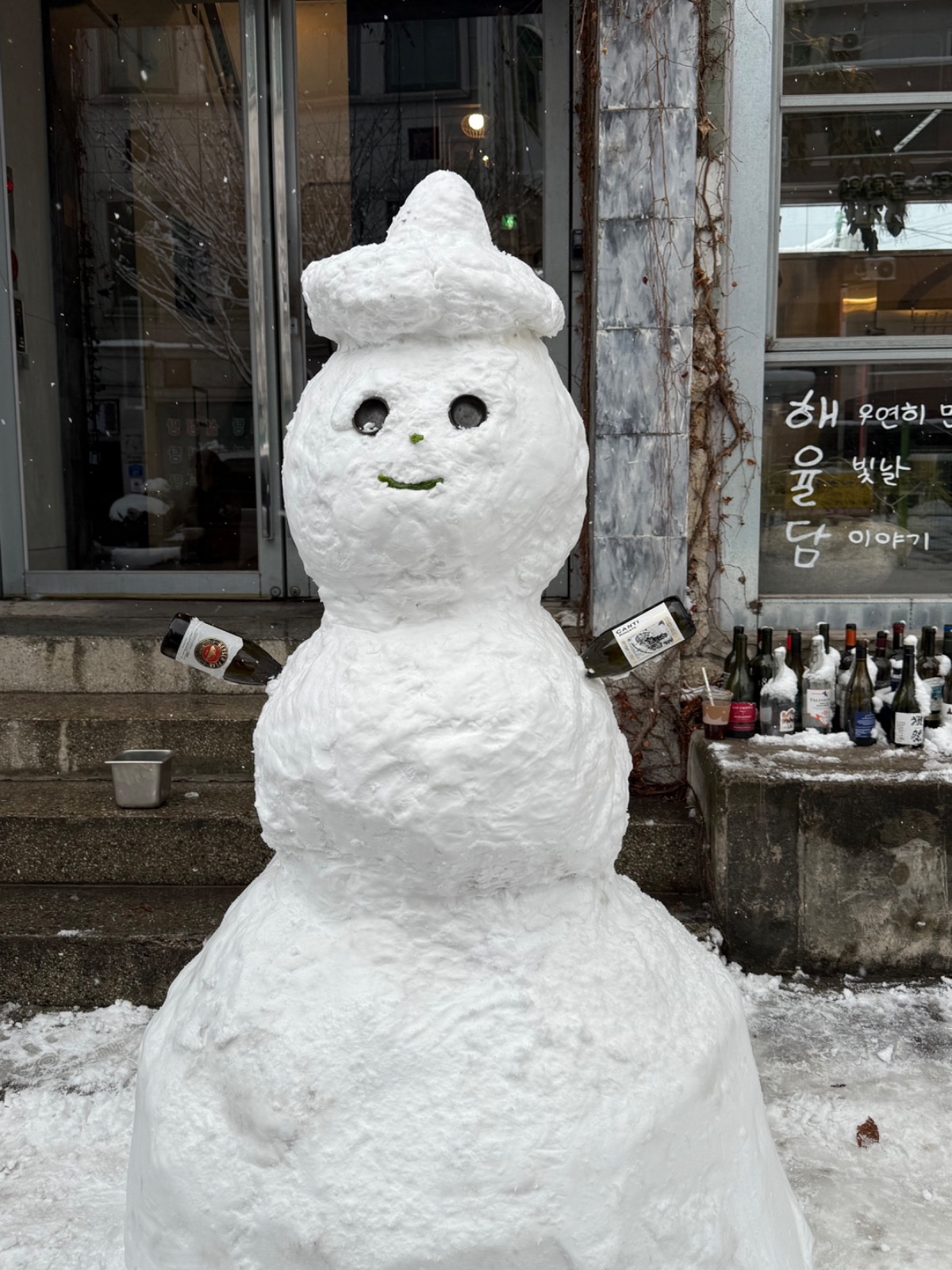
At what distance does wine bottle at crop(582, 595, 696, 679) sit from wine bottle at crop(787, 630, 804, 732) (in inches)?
96.7

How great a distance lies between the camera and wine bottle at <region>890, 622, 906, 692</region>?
13.9 ft

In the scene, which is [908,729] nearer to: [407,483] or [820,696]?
[820,696]

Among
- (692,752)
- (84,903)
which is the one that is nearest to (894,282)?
(692,752)

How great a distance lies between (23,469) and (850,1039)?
193 inches

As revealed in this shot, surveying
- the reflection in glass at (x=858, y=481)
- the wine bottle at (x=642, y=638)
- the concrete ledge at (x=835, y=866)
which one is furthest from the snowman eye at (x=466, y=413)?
the reflection in glass at (x=858, y=481)

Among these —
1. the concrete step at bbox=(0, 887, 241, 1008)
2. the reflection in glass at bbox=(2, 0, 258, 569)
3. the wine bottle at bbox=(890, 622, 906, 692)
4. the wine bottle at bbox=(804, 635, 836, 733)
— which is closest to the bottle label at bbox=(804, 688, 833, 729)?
the wine bottle at bbox=(804, 635, 836, 733)

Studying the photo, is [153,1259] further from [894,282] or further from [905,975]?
[894,282]

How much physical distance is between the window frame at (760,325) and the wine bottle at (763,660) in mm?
270

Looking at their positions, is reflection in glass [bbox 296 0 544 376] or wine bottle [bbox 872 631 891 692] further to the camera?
reflection in glass [bbox 296 0 544 376]

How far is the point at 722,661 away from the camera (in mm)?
4570

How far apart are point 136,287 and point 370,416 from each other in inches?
188

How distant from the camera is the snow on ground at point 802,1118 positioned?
2404 mm

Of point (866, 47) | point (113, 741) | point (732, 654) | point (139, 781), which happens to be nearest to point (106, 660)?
point (113, 741)

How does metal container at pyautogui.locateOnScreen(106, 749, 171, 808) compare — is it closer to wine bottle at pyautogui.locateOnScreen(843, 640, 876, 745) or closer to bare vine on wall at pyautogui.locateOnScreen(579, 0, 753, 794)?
bare vine on wall at pyautogui.locateOnScreen(579, 0, 753, 794)
